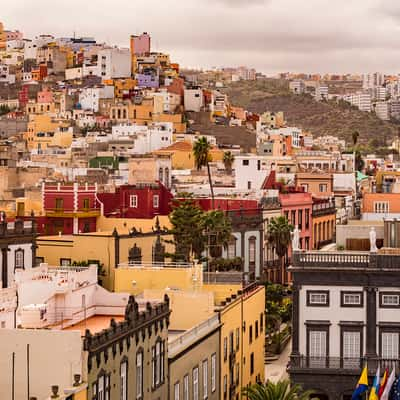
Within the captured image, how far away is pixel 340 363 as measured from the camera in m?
45.9

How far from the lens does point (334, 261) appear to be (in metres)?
46.6

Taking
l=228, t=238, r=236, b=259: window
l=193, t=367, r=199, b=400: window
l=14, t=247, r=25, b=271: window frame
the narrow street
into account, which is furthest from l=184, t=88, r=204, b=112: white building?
l=193, t=367, r=199, b=400: window

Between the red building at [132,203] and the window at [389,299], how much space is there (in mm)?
29206

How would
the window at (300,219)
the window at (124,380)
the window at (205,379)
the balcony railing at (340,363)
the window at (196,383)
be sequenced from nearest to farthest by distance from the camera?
the window at (124,380) → the window at (196,383) → the window at (205,379) → the balcony railing at (340,363) → the window at (300,219)

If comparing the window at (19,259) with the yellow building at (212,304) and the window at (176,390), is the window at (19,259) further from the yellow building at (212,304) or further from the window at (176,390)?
the window at (176,390)

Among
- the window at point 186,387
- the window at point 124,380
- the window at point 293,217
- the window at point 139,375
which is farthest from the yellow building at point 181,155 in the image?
the window at point 124,380

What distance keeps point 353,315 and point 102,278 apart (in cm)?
1473

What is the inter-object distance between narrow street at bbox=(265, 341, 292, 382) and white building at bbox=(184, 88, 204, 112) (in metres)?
122

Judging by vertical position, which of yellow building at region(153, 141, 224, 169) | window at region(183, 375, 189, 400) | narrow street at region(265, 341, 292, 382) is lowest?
narrow street at region(265, 341, 292, 382)

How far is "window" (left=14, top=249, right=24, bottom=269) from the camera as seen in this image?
181 ft

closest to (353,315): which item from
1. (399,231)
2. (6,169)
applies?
(399,231)

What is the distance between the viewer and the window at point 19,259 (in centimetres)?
5522

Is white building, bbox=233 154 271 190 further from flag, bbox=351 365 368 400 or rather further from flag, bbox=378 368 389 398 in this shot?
flag, bbox=351 365 368 400

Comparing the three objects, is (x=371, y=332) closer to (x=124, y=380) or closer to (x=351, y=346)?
(x=351, y=346)
